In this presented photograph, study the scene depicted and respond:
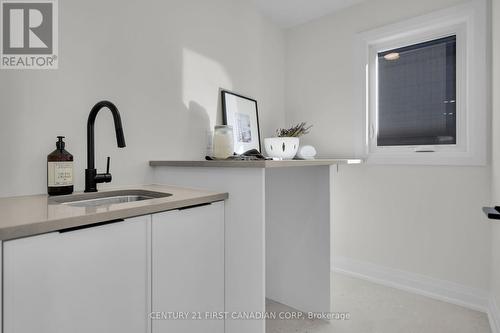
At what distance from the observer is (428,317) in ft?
5.66

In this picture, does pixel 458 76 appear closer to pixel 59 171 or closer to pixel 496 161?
pixel 496 161

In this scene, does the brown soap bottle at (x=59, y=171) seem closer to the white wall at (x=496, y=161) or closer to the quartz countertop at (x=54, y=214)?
the quartz countertop at (x=54, y=214)

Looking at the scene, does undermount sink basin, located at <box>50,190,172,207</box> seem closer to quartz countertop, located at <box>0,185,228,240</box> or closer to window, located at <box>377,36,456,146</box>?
quartz countertop, located at <box>0,185,228,240</box>

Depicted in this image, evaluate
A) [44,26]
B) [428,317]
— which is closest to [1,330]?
[44,26]

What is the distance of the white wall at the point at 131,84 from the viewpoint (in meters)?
Answer: 1.20

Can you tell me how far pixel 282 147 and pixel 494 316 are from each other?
1624mm

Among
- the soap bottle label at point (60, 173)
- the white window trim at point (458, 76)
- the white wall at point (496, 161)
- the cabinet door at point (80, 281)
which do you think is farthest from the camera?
the white window trim at point (458, 76)

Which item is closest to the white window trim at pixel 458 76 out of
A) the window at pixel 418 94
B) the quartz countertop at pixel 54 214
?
the window at pixel 418 94

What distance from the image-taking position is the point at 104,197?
131cm

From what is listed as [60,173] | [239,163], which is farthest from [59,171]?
[239,163]

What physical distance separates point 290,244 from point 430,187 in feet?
3.65

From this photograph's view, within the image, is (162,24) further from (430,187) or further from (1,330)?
(430,187)

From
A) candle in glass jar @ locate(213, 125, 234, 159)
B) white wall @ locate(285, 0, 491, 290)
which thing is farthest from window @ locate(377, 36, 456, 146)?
candle in glass jar @ locate(213, 125, 234, 159)

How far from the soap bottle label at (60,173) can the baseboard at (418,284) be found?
2144mm
